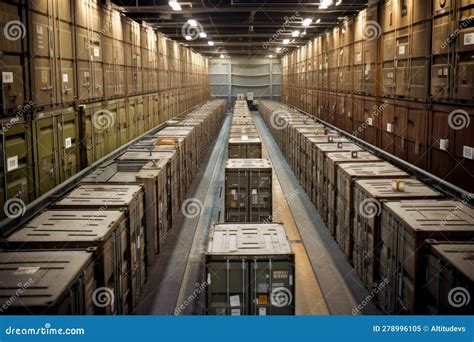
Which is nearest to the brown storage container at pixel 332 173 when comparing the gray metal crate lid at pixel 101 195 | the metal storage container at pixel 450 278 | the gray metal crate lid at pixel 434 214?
the gray metal crate lid at pixel 434 214

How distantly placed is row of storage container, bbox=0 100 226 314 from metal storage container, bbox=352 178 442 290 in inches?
148

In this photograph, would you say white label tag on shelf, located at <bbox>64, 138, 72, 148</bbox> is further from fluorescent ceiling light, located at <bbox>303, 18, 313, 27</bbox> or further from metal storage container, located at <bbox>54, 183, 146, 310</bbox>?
fluorescent ceiling light, located at <bbox>303, 18, 313, 27</bbox>

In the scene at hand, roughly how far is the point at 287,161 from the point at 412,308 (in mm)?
16131

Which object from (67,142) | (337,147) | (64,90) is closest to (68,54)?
(64,90)

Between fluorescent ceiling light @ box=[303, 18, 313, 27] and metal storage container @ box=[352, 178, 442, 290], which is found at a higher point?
fluorescent ceiling light @ box=[303, 18, 313, 27]

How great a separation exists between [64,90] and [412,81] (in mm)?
7196

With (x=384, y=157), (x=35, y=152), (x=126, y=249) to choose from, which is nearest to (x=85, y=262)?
(x=126, y=249)

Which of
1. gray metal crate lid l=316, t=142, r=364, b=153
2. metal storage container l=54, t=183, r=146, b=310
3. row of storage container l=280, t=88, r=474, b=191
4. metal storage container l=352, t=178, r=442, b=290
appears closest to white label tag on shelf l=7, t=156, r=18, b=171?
metal storage container l=54, t=183, r=146, b=310

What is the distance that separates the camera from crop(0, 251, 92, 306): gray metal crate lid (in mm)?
4805

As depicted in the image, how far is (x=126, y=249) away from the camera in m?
7.89

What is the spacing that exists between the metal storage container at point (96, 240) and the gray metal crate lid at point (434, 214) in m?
3.77

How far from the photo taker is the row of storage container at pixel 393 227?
6277 millimetres

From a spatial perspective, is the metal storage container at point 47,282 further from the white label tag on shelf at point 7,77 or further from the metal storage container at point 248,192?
the metal storage container at point 248,192

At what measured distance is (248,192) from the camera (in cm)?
1203
